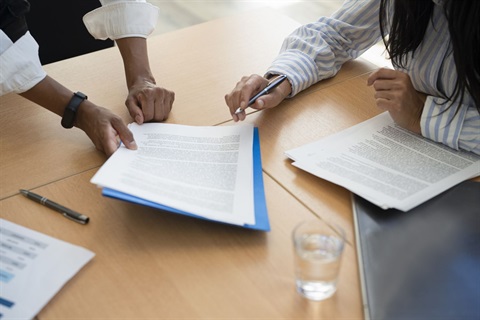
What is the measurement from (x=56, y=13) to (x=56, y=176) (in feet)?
3.28

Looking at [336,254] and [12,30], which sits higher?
[12,30]

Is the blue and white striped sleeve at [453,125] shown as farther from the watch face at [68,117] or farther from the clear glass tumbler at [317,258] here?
the watch face at [68,117]

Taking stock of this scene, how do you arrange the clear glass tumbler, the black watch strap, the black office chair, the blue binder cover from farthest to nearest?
the black office chair → the black watch strap → the blue binder cover → the clear glass tumbler

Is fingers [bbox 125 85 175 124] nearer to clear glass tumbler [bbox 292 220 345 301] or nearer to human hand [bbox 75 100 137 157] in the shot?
human hand [bbox 75 100 137 157]

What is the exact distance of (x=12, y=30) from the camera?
46.8 inches

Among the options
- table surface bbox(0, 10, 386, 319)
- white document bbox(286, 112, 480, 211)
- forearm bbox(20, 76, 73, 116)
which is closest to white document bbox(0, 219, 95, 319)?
table surface bbox(0, 10, 386, 319)

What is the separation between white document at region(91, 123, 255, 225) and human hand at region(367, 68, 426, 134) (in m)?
0.28

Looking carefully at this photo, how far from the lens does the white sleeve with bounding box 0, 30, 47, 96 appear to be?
112 cm

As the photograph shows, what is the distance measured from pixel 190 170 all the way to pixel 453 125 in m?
0.51

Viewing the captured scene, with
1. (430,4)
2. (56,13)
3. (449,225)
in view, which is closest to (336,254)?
(449,225)

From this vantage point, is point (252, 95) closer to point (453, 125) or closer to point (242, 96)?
point (242, 96)

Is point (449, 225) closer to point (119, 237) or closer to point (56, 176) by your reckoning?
point (119, 237)

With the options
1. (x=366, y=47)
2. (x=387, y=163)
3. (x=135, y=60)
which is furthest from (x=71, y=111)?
(x=366, y=47)

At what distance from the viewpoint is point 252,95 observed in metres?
1.22
